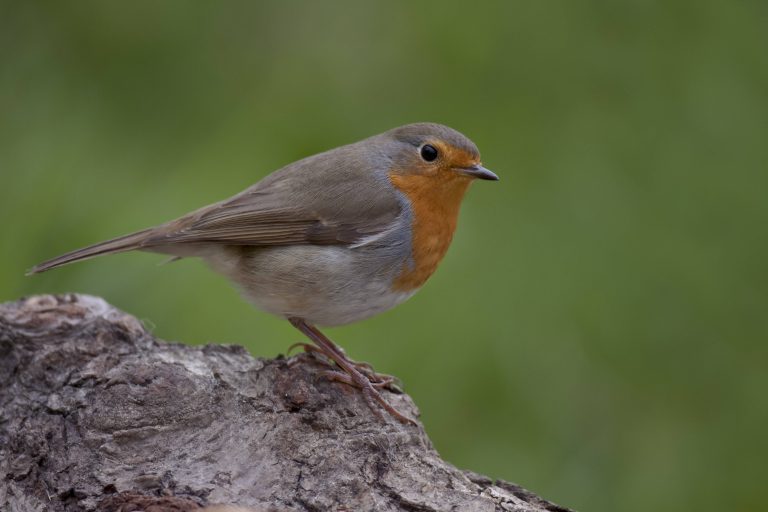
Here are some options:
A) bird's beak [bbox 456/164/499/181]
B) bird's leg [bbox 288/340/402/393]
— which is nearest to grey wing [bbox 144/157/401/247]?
bird's beak [bbox 456/164/499/181]

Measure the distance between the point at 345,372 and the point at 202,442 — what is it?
0.79 meters

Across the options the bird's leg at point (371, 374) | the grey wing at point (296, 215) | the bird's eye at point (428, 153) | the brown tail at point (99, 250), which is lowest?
the bird's leg at point (371, 374)

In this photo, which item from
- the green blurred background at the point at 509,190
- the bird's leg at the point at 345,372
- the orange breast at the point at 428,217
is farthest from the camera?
the green blurred background at the point at 509,190

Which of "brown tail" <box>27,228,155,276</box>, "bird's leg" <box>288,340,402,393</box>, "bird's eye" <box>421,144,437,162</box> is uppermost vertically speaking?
"bird's eye" <box>421,144,437,162</box>

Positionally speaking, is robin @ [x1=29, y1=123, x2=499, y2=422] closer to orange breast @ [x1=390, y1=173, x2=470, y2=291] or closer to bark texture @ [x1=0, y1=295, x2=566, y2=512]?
orange breast @ [x1=390, y1=173, x2=470, y2=291]

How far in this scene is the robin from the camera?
14.2ft

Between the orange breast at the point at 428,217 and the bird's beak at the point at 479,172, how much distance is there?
0.06 meters

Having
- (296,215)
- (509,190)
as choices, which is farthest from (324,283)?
(509,190)

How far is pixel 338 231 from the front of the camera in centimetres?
450

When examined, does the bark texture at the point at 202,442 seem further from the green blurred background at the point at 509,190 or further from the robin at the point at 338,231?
the green blurred background at the point at 509,190

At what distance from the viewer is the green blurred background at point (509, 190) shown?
459 centimetres

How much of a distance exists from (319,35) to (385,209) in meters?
1.36

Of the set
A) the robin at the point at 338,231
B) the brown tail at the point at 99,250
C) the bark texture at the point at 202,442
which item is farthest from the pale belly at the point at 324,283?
the brown tail at the point at 99,250

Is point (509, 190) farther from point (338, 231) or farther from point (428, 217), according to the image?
point (338, 231)
